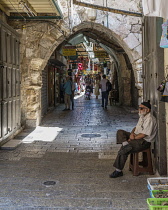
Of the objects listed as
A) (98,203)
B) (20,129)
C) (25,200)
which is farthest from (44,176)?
(20,129)

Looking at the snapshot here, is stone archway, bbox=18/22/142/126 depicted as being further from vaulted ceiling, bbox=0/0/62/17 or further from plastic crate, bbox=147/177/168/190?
plastic crate, bbox=147/177/168/190

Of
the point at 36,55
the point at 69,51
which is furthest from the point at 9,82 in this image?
the point at 69,51

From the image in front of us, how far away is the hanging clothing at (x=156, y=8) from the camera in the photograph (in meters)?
3.29

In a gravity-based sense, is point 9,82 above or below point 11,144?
above

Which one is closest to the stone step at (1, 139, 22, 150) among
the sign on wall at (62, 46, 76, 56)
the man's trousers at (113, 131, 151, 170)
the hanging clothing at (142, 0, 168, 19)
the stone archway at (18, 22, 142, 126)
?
the stone archway at (18, 22, 142, 126)

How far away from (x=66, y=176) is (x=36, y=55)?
572 centimetres

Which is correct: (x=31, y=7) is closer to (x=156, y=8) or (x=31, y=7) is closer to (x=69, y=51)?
(x=156, y=8)

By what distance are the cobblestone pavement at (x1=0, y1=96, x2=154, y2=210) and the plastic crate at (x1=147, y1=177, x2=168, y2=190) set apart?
1.01 feet

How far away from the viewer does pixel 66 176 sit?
4949 mm

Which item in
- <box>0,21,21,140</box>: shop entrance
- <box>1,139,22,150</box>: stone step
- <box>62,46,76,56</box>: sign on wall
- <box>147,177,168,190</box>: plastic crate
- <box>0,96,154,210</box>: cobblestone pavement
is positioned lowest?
<box>0,96,154,210</box>: cobblestone pavement

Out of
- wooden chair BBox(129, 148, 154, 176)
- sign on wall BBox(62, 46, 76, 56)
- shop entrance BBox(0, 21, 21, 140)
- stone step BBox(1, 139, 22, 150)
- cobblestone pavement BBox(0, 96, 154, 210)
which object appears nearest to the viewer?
cobblestone pavement BBox(0, 96, 154, 210)

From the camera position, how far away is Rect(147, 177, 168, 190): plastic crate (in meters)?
3.47

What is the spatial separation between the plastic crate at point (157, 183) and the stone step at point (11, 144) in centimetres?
415

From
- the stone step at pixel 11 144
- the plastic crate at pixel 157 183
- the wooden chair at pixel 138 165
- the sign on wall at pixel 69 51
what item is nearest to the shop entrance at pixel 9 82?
the stone step at pixel 11 144
